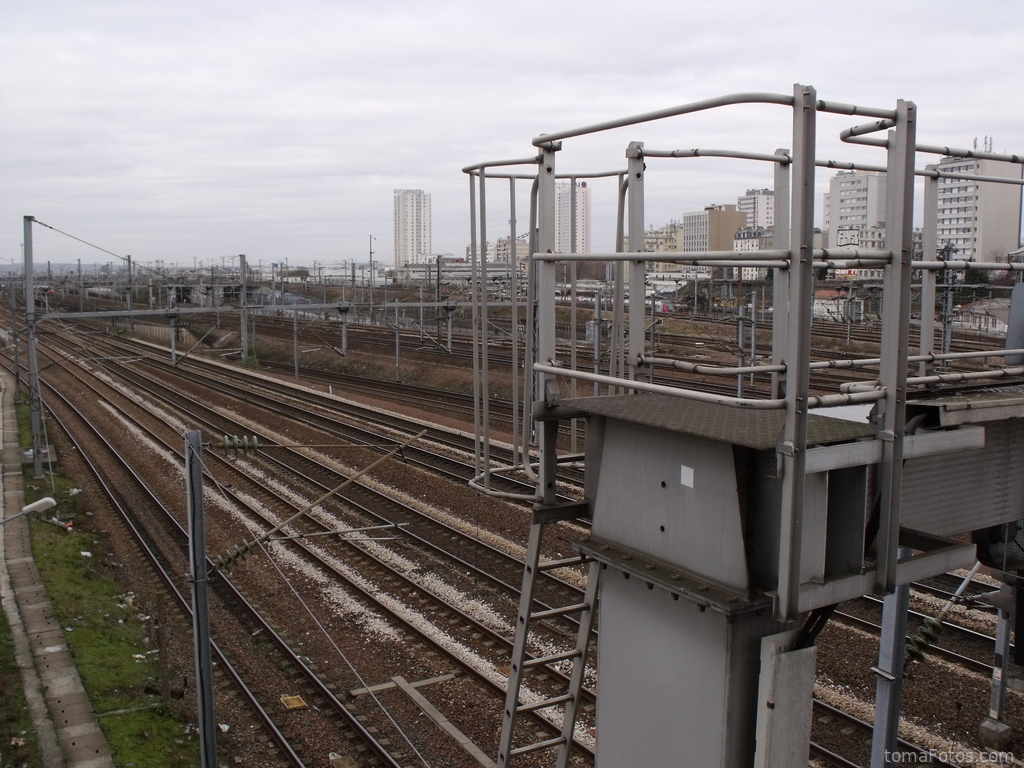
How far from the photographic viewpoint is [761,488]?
8.72 ft


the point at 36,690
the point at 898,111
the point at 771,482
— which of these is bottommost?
the point at 36,690

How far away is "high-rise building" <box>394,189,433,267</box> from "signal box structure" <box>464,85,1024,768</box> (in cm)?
13218

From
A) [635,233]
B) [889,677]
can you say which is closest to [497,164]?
[635,233]

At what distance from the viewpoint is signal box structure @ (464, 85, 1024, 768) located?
2448 millimetres

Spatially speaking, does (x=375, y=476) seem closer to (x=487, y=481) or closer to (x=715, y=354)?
(x=487, y=481)

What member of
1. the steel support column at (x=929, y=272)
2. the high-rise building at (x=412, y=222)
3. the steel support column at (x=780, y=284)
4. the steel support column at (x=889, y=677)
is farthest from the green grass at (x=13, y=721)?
the high-rise building at (x=412, y=222)

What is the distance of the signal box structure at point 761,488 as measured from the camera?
2448 mm

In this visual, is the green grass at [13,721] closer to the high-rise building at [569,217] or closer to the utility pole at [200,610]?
the utility pole at [200,610]

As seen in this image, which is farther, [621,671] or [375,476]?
[375,476]

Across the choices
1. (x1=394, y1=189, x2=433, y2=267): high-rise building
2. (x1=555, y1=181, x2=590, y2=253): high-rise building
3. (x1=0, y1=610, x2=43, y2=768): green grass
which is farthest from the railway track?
(x1=394, y1=189, x2=433, y2=267): high-rise building

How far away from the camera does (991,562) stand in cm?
364

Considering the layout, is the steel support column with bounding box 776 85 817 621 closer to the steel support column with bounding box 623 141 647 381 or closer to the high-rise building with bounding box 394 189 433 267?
the steel support column with bounding box 623 141 647 381

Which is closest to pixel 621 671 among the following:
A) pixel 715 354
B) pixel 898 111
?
pixel 898 111

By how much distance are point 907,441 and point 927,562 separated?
0.45 m
